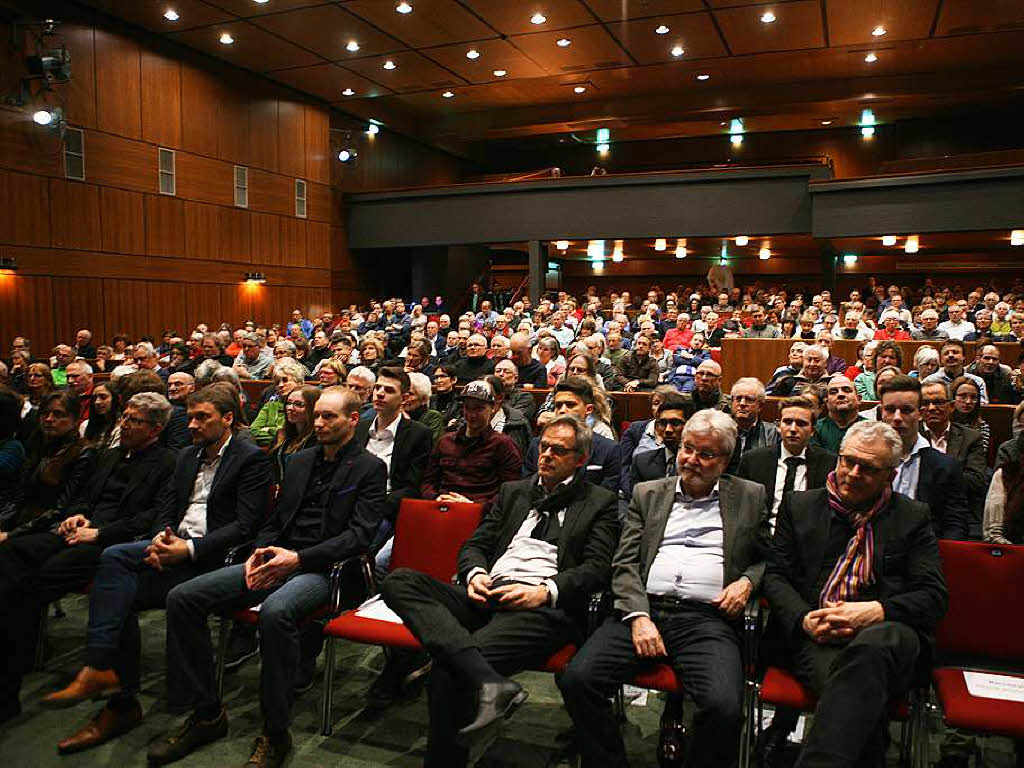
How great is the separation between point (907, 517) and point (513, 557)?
118cm

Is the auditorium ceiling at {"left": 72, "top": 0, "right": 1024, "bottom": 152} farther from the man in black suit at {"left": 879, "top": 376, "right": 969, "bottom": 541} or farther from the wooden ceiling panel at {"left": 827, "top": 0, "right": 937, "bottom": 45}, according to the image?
the man in black suit at {"left": 879, "top": 376, "right": 969, "bottom": 541}

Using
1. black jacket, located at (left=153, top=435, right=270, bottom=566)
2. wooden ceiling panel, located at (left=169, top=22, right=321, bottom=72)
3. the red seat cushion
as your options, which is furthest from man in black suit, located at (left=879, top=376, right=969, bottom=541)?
wooden ceiling panel, located at (left=169, top=22, right=321, bottom=72)

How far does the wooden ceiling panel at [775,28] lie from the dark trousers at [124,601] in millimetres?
9654

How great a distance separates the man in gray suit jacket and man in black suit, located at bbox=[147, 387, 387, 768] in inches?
35.9

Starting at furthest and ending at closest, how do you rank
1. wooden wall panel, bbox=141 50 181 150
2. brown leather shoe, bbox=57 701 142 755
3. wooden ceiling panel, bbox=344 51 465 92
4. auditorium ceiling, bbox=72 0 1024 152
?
wooden ceiling panel, bbox=344 51 465 92 < wooden wall panel, bbox=141 50 181 150 < auditorium ceiling, bbox=72 0 1024 152 < brown leather shoe, bbox=57 701 142 755

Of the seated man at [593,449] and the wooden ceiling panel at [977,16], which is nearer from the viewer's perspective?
the seated man at [593,449]

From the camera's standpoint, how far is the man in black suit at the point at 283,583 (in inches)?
93.4

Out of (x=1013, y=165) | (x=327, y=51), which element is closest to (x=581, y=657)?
(x=1013, y=165)

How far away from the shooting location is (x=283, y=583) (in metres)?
2.65

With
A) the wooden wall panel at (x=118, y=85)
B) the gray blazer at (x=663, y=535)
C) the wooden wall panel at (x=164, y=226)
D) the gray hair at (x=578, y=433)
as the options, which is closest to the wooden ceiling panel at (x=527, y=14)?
the wooden wall panel at (x=118, y=85)

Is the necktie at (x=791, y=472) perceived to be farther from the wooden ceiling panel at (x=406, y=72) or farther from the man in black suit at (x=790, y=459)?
the wooden ceiling panel at (x=406, y=72)

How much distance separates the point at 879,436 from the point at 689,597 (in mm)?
715

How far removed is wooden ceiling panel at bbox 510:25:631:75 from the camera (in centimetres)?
1088

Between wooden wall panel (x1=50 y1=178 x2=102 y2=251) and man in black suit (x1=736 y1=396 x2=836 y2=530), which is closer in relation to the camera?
man in black suit (x1=736 y1=396 x2=836 y2=530)
